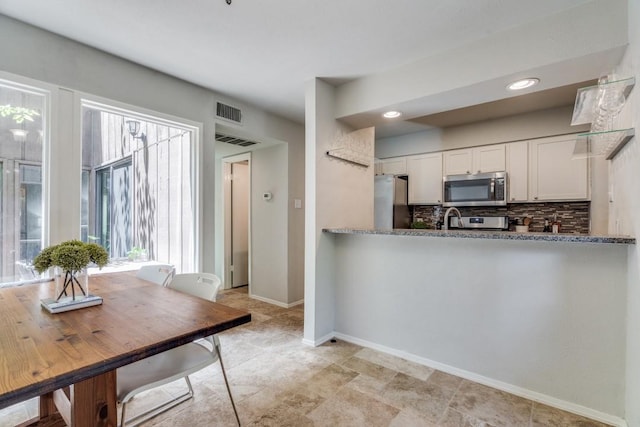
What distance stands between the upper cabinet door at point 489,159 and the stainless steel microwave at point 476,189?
0.13 metres

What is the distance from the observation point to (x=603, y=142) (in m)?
1.81

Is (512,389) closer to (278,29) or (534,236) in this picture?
(534,236)

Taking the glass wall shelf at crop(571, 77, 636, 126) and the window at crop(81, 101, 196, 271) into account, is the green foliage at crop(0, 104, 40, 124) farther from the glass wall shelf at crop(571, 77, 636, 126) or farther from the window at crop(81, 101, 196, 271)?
the glass wall shelf at crop(571, 77, 636, 126)

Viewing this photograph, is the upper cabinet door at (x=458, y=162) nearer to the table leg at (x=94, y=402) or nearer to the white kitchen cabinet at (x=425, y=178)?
the white kitchen cabinet at (x=425, y=178)

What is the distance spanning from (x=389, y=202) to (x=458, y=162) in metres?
1.09

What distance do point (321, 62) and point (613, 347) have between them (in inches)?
108

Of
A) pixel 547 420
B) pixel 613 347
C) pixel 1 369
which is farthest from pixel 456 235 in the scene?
pixel 1 369

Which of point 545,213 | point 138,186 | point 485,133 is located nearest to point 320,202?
point 138,186

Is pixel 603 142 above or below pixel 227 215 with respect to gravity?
above

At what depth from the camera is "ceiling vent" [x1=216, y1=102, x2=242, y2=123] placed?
3.20 metres

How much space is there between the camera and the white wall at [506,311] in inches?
68.8

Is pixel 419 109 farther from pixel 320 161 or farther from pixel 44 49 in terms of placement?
pixel 44 49

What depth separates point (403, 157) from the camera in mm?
4688

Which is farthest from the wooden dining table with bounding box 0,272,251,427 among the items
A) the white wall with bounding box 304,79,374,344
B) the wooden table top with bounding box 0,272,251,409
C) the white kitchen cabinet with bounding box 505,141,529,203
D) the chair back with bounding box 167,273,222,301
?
the white kitchen cabinet with bounding box 505,141,529,203
